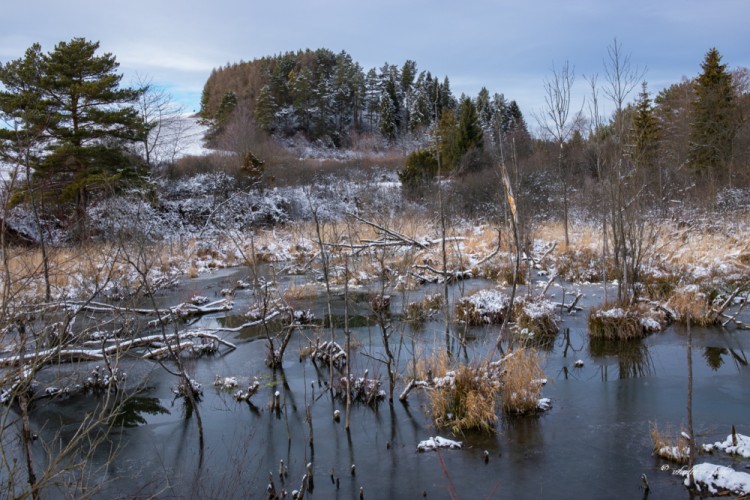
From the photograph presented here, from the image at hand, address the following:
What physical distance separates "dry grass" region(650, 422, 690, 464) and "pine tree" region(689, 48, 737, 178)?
22.9 m

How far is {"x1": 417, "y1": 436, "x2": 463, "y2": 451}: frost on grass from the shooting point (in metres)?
5.74

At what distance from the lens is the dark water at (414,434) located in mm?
5105

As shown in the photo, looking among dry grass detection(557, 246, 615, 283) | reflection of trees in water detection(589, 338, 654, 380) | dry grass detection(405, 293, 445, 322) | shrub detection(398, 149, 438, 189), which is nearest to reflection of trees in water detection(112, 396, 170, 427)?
dry grass detection(405, 293, 445, 322)

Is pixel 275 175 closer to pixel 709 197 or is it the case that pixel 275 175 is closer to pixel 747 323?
pixel 709 197

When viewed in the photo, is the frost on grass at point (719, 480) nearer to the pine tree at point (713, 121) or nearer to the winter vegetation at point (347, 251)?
the winter vegetation at point (347, 251)

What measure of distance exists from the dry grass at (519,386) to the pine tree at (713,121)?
2239cm

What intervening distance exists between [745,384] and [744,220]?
1238cm

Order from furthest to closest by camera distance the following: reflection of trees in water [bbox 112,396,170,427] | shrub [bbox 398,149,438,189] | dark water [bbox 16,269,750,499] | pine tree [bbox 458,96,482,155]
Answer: pine tree [bbox 458,96,482,155], shrub [bbox 398,149,438,189], reflection of trees in water [bbox 112,396,170,427], dark water [bbox 16,269,750,499]

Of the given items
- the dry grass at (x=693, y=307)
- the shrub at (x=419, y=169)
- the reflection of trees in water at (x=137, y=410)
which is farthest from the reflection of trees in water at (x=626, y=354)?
the shrub at (x=419, y=169)

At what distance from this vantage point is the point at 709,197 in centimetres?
1914

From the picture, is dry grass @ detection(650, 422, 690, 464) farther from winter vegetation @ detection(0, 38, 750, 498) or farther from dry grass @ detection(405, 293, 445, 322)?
dry grass @ detection(405, 293, 445, 322)

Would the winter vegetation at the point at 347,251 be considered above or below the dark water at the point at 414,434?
above

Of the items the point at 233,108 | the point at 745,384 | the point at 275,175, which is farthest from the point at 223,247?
the point at 233,108

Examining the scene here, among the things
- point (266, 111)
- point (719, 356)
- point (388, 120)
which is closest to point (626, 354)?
point (719, 356)
